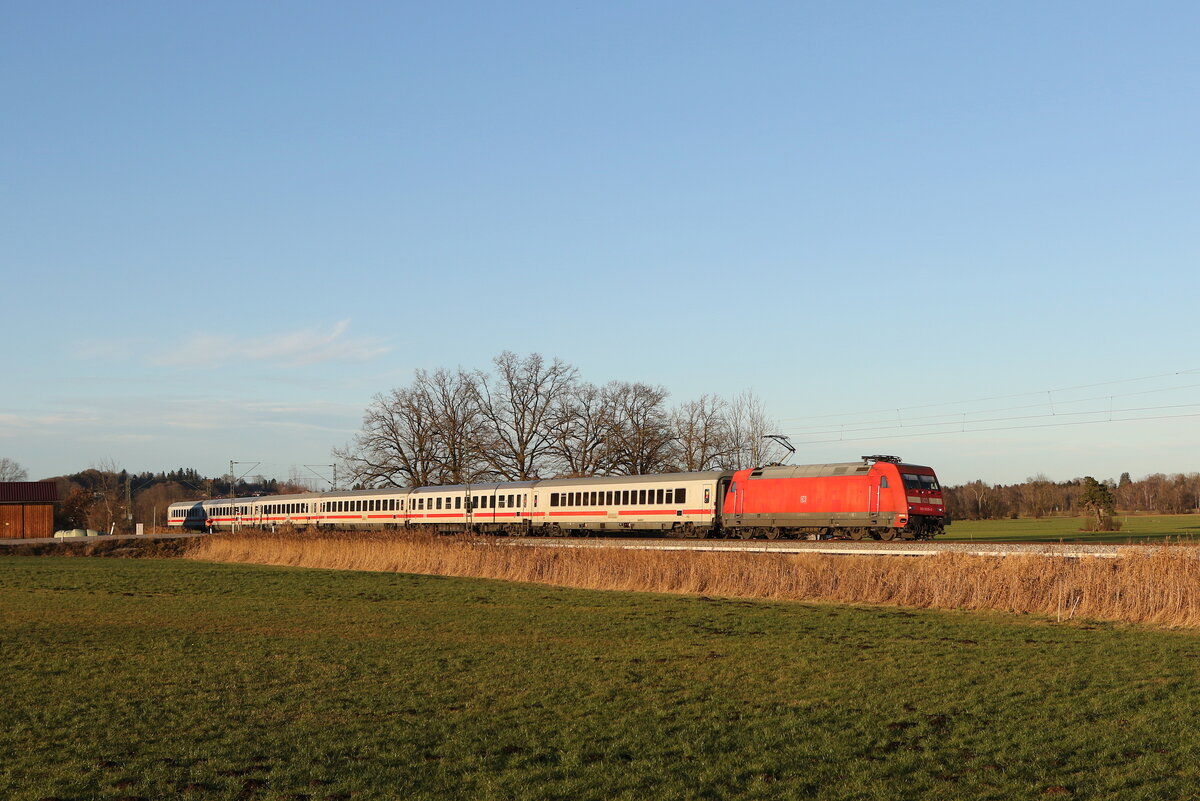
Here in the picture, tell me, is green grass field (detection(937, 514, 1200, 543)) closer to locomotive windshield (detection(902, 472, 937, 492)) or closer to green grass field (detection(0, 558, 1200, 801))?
locomotive windshield (detection(902, 472, 937, 492))

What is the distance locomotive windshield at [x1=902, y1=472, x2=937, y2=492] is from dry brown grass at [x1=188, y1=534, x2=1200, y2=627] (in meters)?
12.7

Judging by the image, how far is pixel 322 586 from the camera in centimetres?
3359

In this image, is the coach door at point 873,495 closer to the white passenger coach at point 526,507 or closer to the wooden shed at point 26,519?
the white passenger coach at point 526,507

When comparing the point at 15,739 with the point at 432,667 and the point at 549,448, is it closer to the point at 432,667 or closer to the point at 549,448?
the point at 432,667

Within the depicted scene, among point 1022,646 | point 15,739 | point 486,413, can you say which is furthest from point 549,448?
point 15,739

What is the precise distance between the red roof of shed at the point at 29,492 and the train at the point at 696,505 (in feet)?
117

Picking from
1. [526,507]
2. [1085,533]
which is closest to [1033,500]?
[1085,533]

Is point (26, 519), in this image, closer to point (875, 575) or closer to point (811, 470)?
point (811, 470)

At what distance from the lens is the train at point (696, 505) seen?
4294 cm

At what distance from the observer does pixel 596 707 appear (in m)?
12.9

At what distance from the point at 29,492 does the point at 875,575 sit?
90695mm

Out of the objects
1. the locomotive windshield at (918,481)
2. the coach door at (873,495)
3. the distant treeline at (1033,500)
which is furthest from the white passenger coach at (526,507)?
the distant treeline at (1033,500)

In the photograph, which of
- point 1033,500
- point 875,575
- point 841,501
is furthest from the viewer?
point 1033,500

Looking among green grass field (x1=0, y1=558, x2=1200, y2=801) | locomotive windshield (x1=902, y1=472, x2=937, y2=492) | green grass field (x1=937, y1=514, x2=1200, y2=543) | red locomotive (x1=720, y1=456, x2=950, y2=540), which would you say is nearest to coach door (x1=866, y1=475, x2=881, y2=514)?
red locomotive (x1=720, y1=456, x2=950, y2=540)
